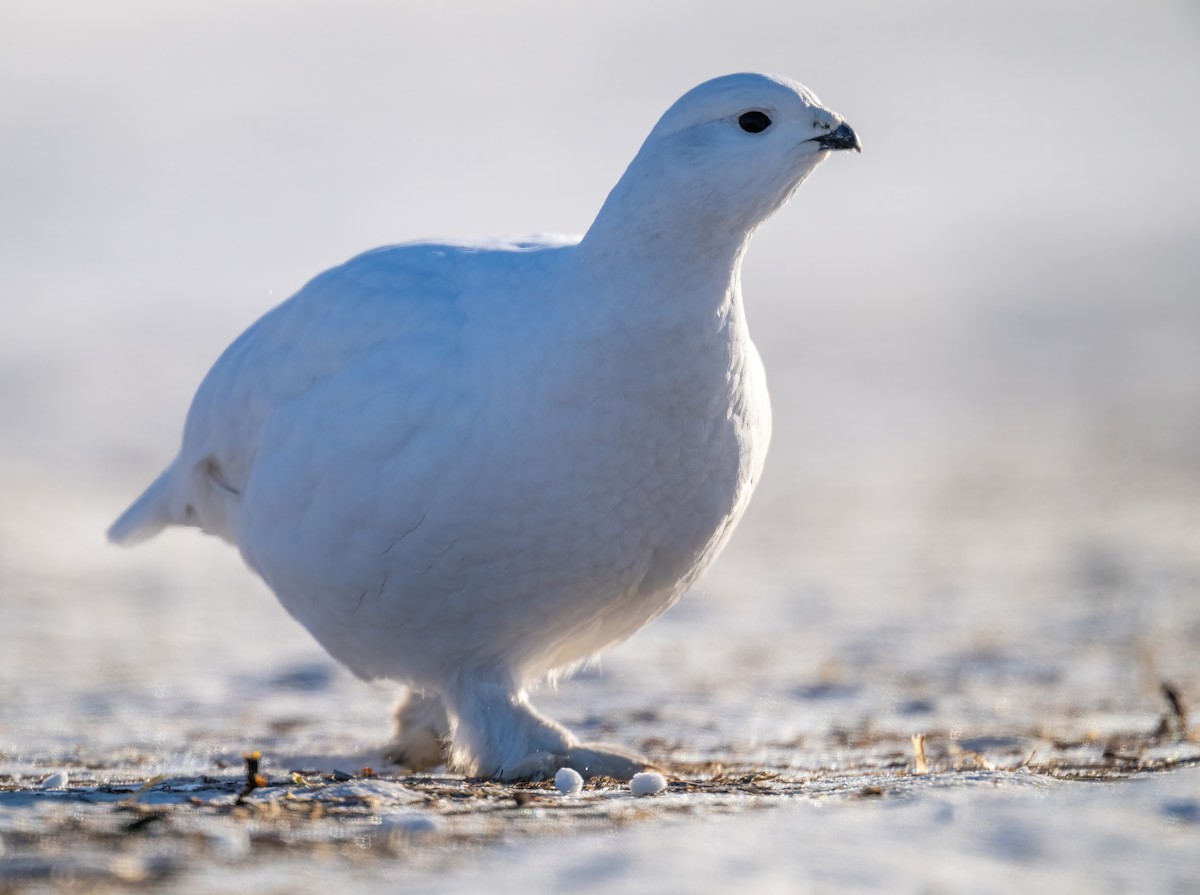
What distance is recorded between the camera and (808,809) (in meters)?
3.00

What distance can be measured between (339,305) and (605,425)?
87 centimetres

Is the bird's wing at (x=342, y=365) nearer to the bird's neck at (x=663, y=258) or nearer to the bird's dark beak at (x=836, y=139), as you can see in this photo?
the bird's neck at (x=663, y=258)

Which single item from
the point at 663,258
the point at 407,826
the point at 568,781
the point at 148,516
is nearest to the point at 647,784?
the point at 568,781

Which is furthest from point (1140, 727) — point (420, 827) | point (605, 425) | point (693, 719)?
point (420, 827)

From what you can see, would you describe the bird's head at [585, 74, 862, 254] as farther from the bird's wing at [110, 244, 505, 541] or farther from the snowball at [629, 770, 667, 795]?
the snowball at [629, 770, 667, 795]

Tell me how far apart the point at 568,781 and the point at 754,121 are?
5.01 feet

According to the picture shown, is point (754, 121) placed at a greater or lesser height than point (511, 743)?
greater

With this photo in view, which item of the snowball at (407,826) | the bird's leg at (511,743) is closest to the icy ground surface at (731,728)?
the snowball at (407,826)

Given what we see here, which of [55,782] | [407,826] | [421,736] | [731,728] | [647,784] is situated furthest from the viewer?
[731,728]

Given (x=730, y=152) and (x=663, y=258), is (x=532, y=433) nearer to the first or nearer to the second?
(x=663, y=258)

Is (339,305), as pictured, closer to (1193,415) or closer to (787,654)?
(787,654)

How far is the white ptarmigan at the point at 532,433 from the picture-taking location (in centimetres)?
355

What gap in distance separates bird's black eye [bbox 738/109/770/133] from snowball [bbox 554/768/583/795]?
1.49m

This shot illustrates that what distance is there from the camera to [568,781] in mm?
3514
